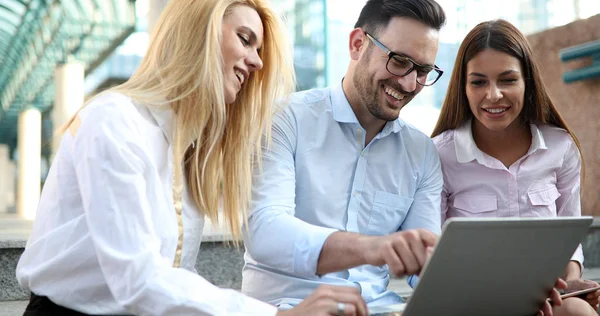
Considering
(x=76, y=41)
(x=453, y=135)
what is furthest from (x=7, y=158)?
(x=453, y=135)

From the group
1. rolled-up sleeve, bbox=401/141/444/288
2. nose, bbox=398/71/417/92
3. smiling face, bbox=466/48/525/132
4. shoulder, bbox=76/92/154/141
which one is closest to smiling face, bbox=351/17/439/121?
nose, bbox=398/71/417/92

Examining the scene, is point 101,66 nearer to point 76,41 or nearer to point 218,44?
point 76,41

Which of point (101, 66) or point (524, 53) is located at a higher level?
point (524, 53)

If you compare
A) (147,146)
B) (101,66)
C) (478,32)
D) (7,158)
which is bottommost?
(7,158)

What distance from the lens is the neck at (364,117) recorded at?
2115 mm

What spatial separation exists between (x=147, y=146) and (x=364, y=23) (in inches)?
41.7

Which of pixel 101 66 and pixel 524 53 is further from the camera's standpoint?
pixel 101 66

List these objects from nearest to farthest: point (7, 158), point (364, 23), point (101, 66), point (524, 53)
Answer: point (364, 23)
point (524, 53)
point (101, 66)
point (7, 158)

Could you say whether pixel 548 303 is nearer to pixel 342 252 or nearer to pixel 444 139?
pixel 342 252

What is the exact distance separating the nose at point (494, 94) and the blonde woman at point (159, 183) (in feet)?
2.90

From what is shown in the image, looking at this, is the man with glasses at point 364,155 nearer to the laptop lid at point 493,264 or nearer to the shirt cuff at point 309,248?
the shirt cuff at point 309,248

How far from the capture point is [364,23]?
2.17 metres

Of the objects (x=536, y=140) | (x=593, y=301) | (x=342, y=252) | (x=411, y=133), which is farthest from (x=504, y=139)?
(x=342, y=252)

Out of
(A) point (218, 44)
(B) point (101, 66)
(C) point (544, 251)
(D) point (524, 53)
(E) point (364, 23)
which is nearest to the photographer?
(C) point (544, 251)
